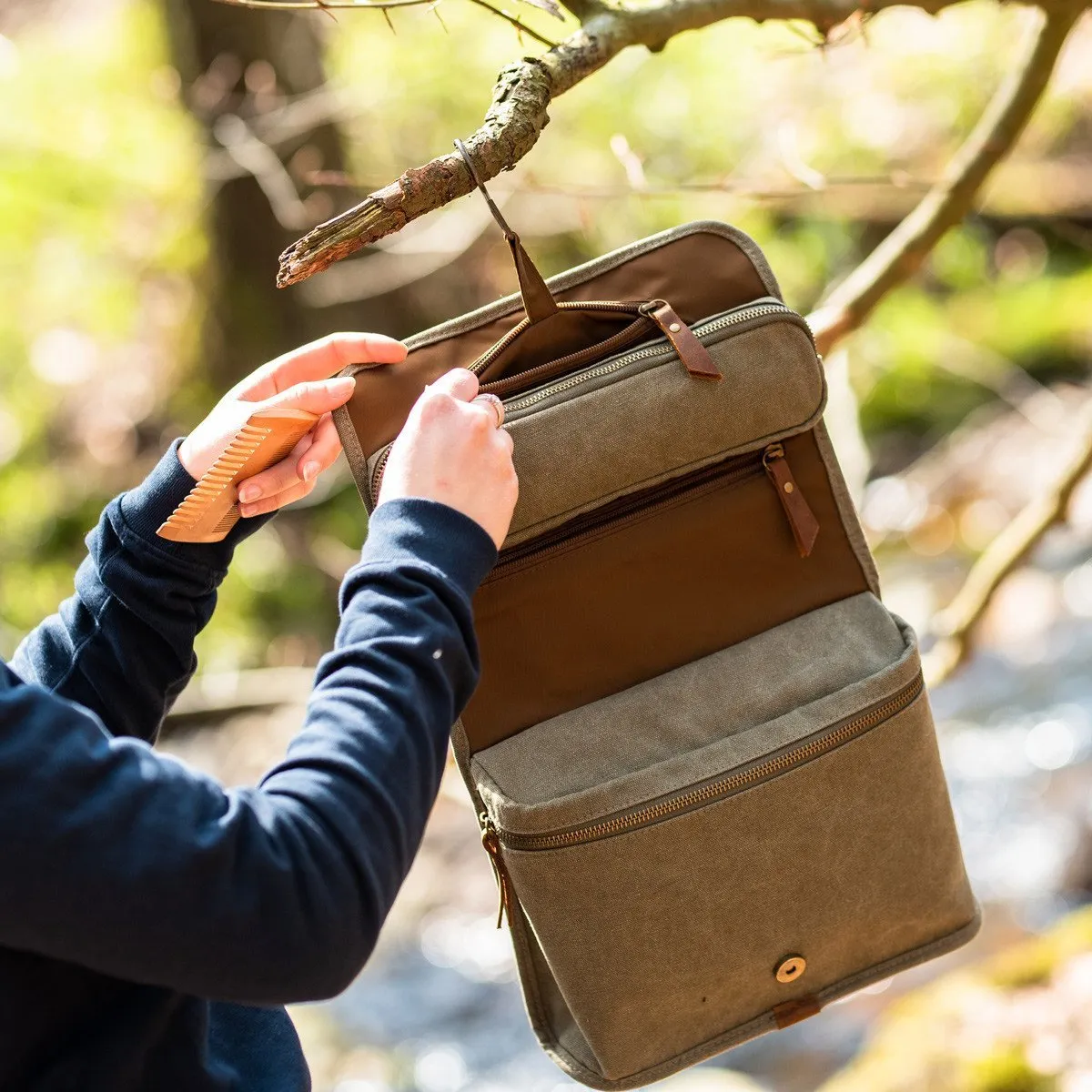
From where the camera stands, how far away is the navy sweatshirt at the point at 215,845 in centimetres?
83

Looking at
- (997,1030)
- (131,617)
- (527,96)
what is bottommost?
(997,1030)

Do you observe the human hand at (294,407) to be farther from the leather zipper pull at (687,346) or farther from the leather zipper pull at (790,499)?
the leather zipper pull at (790,499)

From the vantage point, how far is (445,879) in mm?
4270

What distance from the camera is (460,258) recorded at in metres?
5.79

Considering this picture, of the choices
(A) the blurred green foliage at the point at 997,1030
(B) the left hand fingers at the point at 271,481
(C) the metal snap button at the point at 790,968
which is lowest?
(A) the blurred green foliage at the point at 997,1030

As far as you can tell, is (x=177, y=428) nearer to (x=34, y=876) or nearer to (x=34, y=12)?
(x=34, y=12)

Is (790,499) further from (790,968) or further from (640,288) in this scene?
(790,968)

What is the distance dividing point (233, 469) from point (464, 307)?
4.77 m

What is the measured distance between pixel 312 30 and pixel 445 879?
3.36m

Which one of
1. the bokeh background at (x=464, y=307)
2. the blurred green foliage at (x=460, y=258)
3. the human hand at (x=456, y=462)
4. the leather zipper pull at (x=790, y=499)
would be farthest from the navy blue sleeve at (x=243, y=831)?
the blurred green foliage at (x=460, y=258)

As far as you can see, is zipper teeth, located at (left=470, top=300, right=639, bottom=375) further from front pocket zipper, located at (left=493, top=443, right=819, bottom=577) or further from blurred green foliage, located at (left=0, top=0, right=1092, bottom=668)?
blurred green foliage, located at (left=0, top=0, right=1092, bottom=668)

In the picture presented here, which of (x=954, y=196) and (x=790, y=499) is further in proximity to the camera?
(x=954, y=196)

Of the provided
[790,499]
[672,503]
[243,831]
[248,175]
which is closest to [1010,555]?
[790,499]

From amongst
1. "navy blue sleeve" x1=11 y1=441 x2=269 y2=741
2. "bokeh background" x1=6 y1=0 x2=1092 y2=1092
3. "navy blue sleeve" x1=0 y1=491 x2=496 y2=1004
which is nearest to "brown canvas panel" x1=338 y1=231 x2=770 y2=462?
"navy blue sleeve" x1=11 y1=441 x2=269 y2=741
